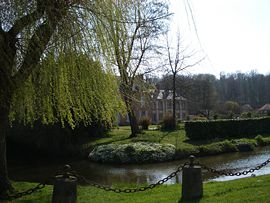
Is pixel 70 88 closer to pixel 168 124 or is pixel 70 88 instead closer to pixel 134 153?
pixel 134 153

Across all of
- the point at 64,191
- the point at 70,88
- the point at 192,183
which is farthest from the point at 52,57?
the point at 192,183

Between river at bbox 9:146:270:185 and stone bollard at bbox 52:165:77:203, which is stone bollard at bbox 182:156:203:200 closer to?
stone bollard at bbox 52:165:77:203

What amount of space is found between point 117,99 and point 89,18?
1.60 meters

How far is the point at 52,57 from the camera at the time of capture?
17.2ft

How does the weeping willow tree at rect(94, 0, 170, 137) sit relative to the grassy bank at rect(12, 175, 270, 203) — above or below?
above

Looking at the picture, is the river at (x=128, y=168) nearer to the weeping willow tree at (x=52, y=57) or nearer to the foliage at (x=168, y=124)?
the weeping willow tree at (x=52, y=57)

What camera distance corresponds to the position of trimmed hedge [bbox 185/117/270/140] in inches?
1022

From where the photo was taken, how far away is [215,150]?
2108cm

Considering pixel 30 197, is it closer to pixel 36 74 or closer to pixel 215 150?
pixel 36 74

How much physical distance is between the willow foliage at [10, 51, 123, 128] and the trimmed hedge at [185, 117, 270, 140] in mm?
20230

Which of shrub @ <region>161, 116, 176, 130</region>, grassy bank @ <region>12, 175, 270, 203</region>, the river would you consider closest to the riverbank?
the river

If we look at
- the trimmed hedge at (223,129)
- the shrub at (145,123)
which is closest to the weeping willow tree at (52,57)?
the trimmed hedge at (223,129)

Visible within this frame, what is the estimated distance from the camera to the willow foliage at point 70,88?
5.32m

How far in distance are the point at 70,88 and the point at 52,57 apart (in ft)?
2.05
